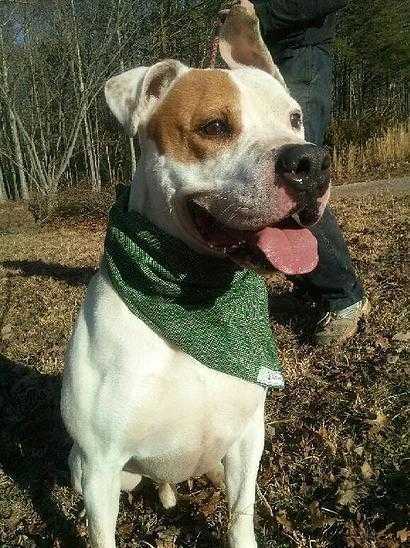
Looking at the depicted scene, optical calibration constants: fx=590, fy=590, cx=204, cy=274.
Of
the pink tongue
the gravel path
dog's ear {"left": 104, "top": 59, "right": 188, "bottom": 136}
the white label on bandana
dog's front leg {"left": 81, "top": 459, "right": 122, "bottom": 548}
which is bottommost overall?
the gravel path

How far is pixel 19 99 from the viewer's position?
631 inches

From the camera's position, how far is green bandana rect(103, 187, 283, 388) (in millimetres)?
2109

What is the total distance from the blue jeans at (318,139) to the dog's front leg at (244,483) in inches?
66.9

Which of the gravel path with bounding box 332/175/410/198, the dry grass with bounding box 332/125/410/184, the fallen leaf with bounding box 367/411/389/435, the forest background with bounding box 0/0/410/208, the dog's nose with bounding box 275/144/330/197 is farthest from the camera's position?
the dry grass with bounding box 332/125/410/184

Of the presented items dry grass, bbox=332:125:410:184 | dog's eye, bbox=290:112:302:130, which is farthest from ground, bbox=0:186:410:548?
dry grass, bbox=332:125:410:184

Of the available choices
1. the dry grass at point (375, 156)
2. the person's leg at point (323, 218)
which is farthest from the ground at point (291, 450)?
the dry grass at point (375, 156)

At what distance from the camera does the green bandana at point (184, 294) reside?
211cm

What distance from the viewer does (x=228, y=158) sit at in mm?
1983

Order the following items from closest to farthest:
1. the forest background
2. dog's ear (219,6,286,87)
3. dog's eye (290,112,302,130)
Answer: dog's eye (290,112,302,130) < dog's ear (219,6,286,87) < the forest background

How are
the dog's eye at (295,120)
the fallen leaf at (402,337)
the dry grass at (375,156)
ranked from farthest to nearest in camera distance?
the dry grass at (375,156), the fallen leaf at (402,337), the dog's eye at (295,120)

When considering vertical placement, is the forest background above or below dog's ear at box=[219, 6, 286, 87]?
below

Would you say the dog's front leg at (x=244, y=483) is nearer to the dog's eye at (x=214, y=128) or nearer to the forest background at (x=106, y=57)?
the dog's eye at (x=214, y=128)

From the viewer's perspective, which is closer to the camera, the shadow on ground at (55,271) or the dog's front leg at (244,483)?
the dog's front leg at (244,483)

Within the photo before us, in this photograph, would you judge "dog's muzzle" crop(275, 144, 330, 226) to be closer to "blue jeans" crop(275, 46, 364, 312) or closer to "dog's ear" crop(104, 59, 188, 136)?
"dog's ear" crop(104, 59, 188, 136)
